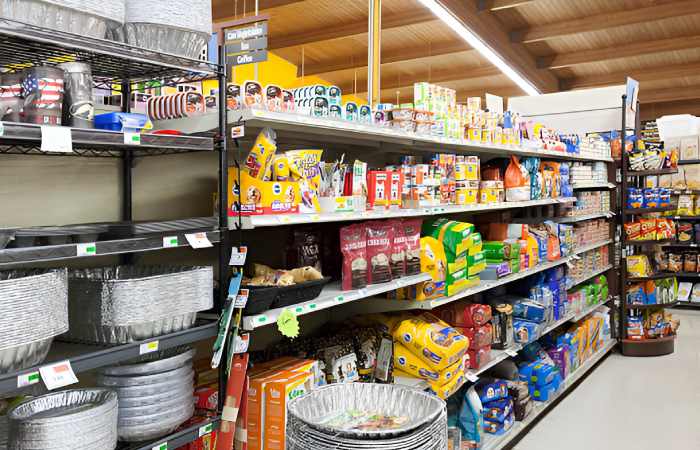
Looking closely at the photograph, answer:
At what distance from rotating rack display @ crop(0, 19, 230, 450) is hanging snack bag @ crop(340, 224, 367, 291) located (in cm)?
63

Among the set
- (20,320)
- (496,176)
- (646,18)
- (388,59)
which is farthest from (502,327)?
(388,59)

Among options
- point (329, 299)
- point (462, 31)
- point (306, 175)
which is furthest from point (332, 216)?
point (462, 31)

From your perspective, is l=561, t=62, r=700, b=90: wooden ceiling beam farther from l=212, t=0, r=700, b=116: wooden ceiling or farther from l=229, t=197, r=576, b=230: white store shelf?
l=229, t=197, r=576, b=230: white store shelf

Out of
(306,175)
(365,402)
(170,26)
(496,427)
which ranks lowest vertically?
(496,427)

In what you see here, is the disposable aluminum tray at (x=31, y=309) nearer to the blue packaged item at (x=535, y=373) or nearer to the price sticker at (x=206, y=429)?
the price sticker at (x=206, y=429)

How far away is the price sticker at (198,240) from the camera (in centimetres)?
191

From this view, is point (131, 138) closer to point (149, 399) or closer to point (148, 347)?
point (148, 347)

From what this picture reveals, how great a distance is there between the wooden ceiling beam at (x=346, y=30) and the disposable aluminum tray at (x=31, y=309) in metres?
6.76

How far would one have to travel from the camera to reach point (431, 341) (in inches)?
121

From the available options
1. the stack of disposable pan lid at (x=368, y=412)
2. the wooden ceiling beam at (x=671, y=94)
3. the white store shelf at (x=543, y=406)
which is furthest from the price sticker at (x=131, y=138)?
the wooden ceiling beam at (x=671, y=94)

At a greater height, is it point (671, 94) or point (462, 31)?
point (671, 94)

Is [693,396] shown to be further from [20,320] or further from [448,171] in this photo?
[20,320]

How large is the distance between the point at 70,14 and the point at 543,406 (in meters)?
4.10

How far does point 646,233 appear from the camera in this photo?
6441mm
